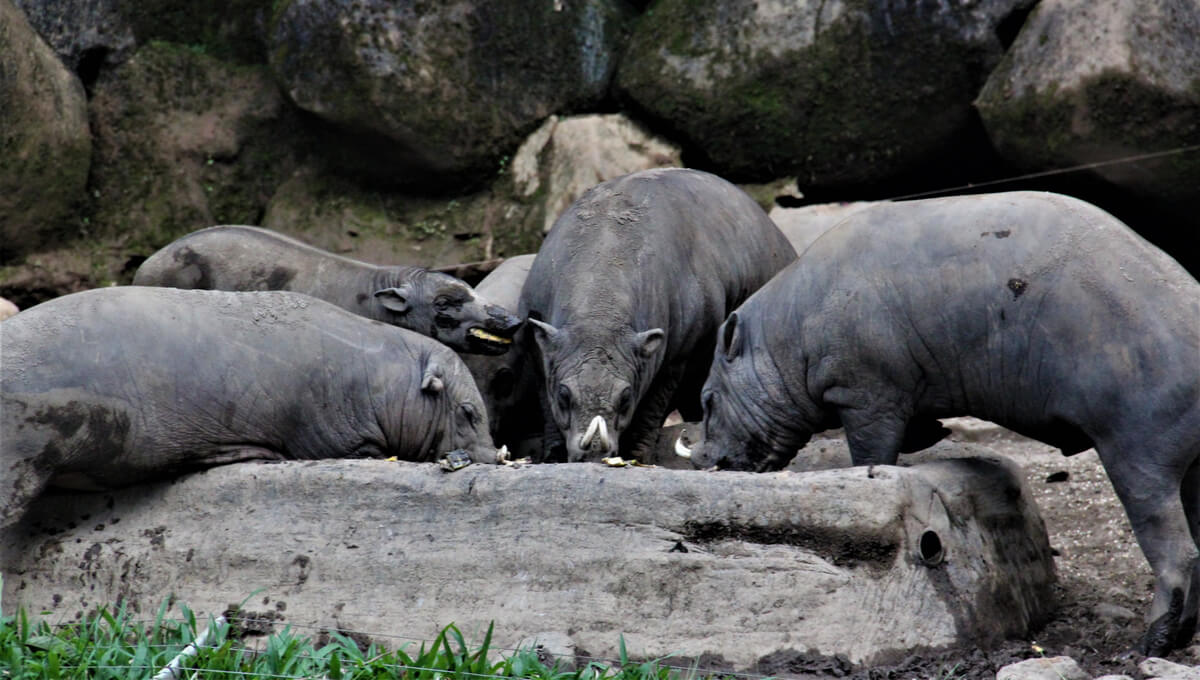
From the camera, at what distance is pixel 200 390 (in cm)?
709

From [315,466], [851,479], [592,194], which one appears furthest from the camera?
[592,194]

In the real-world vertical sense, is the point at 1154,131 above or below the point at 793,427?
above

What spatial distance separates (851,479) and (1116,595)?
202 cm

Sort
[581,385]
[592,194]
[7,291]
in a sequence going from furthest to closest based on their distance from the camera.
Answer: [7,291] < [592,194] < [581,385]

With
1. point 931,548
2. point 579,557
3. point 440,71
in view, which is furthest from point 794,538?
point 440,71

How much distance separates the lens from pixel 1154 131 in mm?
9750

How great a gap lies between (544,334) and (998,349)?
8.18ft

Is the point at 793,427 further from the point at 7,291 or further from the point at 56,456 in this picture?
the point at 7,291

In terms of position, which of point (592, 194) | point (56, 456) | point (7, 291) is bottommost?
point (7, 291)

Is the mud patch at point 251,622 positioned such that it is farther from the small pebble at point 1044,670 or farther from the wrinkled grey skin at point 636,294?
the small pebble at point 1044,670

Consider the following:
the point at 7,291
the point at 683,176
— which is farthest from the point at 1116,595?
the point at 7,291

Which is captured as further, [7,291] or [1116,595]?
[7,291]

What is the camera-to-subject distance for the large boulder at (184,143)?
11570 mm

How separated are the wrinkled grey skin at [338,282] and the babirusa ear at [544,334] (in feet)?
2.17
